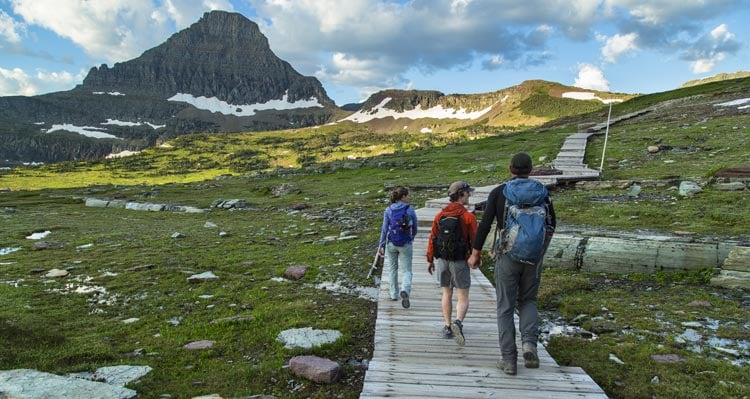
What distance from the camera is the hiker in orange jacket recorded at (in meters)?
8.17

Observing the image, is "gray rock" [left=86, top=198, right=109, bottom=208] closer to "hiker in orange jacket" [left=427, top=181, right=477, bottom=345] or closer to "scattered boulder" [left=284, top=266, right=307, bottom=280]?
"scattered boulder" [left=284, top=266, right=307, bottom=280]

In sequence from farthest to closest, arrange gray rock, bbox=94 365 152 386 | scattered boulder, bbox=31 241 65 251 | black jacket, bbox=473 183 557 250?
scattered boulder, bbox=31 241 65 251
gray rock, bbox=94 365 152 386
black jacket, bbox=473 183 557 250

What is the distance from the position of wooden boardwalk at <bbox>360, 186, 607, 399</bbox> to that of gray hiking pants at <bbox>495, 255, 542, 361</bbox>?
1.61ft

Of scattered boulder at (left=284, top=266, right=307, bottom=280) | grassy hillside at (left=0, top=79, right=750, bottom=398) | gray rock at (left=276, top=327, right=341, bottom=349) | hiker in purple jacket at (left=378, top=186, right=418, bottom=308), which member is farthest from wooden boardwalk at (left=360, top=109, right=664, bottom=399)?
scattered boulder at (left=284, top=266, right=307, bottom=280)

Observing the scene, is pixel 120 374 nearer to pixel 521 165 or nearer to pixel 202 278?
pixel 202 278

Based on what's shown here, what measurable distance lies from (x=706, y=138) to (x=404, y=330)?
38.6 m

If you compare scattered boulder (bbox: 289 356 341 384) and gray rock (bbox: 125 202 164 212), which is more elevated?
scattered boulder (bbox: 289 356 341 384)

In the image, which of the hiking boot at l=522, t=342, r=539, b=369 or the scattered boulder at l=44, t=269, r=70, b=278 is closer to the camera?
the hiking boot at l=522, t=342, r=539, b=369

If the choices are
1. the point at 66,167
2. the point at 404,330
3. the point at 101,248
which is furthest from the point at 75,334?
the point at 66,167

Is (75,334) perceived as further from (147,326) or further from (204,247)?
(204,247)

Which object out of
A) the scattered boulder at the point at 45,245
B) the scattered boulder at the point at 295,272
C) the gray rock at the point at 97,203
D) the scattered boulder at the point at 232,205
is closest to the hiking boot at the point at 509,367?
the scattered boulder at the point at 295,272

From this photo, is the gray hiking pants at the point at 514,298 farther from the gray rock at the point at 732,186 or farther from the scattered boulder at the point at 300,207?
the scattered boulder at the point at 300,207

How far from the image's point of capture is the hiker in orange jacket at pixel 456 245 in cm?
817

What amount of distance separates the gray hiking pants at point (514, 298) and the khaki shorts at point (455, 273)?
1160 millimetres
